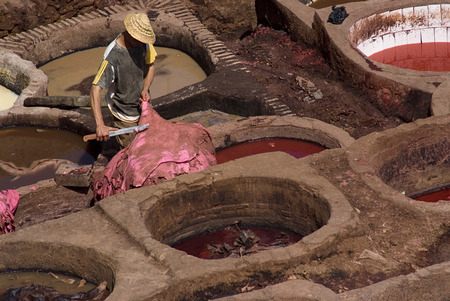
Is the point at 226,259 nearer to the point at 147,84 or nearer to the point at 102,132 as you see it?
Result: the point at 102,132

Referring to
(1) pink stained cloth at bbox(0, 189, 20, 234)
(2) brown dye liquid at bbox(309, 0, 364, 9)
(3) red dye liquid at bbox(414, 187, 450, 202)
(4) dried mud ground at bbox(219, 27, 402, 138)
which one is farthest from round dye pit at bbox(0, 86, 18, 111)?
(3) red dye liquid at bbox(414, 187, 450, 202)

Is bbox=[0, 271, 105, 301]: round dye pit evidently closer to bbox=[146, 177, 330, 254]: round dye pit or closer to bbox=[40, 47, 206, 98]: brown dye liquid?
bbox=[146, 177, 330, 254]: round dye pit

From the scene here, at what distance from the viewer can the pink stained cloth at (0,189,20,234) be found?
8.02 m

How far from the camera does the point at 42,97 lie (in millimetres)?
10367

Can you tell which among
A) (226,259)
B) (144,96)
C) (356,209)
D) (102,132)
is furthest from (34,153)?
(356,209)

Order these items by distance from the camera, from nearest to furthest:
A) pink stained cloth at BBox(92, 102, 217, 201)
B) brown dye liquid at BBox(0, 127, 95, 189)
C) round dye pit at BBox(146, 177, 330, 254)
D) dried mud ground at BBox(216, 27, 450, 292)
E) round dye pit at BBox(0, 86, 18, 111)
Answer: dried mud ground at BBox(216, 27, 450, 292) < round dye pit at BBox(146, 177, 330, 254) < pink stained cloth at BBox(92, 102, 217, 201) < brown dye liquid at BBox(0, 127, 95, 189) < round dye pit at BBox(0, 86, 18, 111)

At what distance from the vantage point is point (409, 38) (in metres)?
11.8

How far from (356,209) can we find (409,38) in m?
5.24

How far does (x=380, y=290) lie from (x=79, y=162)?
4.66 meters

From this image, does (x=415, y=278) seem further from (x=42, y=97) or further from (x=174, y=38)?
(x=174, y=38)

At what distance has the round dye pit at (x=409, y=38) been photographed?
11.4 metres

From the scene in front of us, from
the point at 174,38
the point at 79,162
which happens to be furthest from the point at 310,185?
the point at 174,38

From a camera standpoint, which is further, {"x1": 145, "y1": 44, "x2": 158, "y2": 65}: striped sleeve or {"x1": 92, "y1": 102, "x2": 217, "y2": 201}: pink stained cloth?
{"x1": 145, "y1": 44, "x2": 158, "y2": 65}: striped sleeve

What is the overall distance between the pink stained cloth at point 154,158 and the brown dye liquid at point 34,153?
75.4 inches
